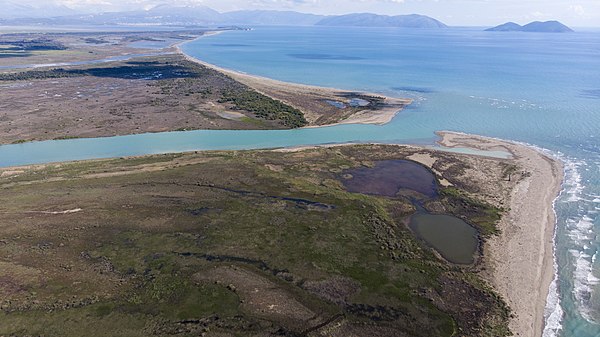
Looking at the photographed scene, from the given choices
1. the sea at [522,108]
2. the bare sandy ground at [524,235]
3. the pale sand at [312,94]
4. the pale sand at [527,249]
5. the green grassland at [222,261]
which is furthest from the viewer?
the pale sand at [312,94]

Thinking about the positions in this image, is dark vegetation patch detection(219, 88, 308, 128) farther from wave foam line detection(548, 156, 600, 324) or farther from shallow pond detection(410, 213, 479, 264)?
wave foam line detection(548, 156, 600, 324)

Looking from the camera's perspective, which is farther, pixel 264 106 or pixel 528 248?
pixel 264 106

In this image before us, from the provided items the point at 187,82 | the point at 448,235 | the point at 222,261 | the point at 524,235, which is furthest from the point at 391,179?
the point at 187,82

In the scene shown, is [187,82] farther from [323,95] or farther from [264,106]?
[323,95]

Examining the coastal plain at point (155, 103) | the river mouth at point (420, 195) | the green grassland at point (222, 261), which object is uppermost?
the coastal plain at point (155, 103)

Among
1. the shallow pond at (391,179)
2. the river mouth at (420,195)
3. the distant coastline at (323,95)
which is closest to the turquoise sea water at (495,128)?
the distant coastline at (323,95)

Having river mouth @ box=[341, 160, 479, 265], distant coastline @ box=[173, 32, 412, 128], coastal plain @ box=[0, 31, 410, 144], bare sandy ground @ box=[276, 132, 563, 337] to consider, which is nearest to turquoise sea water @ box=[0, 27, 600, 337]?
bare sandy ground @ box=[276, 132, 563, 337]

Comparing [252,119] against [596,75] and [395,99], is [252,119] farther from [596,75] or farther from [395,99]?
[596,75]

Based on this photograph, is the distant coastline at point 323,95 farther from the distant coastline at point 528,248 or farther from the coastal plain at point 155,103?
the distant coastline at point 528,248
